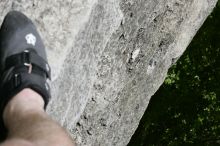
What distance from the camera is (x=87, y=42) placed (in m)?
3.26

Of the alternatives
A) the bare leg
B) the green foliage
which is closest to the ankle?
the bare leg

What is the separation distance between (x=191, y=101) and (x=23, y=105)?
833cm

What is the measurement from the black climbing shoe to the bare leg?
50 mm

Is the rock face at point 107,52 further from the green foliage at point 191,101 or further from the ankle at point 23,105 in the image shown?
the green foliage at point 191,101

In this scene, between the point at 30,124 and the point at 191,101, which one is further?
the point at 191,101

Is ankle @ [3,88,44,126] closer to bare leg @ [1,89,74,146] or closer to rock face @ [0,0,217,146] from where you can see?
bare leg @ [1,89,74,146]

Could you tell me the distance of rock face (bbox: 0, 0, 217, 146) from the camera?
2.98 meters

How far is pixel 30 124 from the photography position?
2.29 metres

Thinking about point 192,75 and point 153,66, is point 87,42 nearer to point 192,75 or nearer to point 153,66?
point 153,66

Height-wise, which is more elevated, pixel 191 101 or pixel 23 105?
pixel 23 105

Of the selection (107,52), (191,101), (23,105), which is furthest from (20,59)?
(191,101)

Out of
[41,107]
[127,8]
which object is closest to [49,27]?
[41,107]

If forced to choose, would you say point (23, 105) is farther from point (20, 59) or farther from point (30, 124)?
point (20, 59)

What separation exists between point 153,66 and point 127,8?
3.22ft
